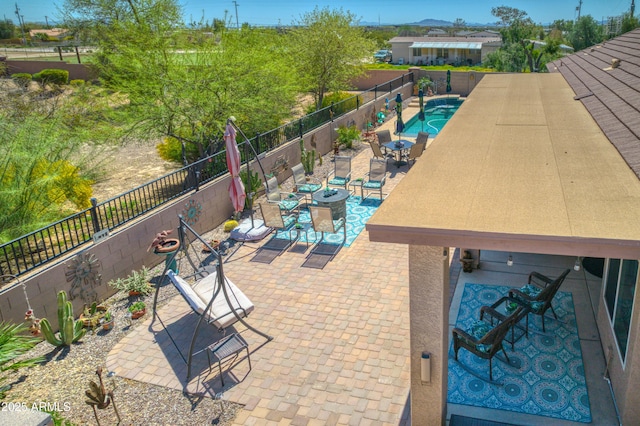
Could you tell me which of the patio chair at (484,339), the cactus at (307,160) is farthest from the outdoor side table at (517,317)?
the cactus at (307,160)

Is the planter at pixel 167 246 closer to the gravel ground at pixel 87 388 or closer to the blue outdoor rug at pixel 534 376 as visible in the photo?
the gravel ground at pixel 87 388

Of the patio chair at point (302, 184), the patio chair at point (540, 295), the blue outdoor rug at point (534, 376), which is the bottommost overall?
the blue outdoor rug at point (534, 376)

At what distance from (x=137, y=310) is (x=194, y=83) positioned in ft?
24.4

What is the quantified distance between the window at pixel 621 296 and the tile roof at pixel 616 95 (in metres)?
1.29

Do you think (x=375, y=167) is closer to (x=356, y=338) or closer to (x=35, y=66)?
(x=356, y=338)

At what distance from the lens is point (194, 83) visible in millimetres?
13352

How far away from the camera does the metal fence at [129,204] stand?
8211 mm

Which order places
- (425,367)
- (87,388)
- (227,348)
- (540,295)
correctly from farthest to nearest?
(540,295), (227,348), (87,388), (425,367)

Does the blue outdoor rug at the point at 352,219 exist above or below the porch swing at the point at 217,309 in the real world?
below

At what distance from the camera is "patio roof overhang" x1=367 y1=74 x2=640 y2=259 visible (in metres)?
3.92

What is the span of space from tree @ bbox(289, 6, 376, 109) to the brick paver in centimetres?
1537

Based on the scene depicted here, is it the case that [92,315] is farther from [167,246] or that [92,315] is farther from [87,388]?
[87,388]

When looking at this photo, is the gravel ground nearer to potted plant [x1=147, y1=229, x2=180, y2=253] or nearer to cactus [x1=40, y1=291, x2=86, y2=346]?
cactus [x1=40, y1=291, x2=86, y2=346]

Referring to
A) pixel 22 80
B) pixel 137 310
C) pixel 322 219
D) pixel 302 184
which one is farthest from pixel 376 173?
pixel 22 80
